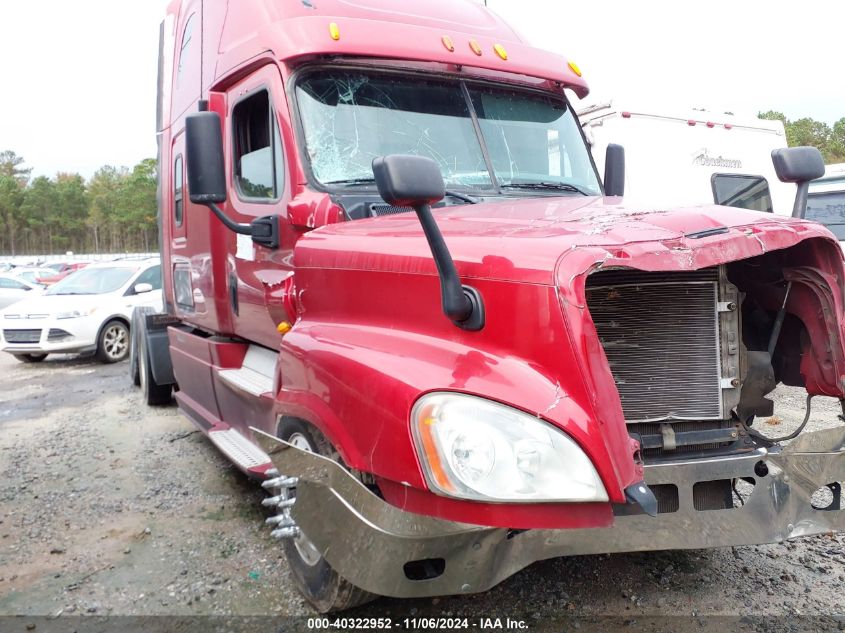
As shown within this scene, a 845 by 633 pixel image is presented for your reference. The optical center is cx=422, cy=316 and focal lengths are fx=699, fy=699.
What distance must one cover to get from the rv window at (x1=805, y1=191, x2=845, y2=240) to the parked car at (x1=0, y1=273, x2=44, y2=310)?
56.4ft

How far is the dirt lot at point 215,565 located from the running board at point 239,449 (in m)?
0.45

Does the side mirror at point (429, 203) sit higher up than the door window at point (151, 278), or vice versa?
the side mirror at point (429, 203)

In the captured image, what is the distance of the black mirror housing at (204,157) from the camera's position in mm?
3426

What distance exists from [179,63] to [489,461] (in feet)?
15.8

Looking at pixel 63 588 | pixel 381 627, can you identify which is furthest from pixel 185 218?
pixel 381 627

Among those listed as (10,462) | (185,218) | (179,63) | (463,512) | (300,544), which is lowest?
(10,462)

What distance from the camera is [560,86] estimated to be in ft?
14.4

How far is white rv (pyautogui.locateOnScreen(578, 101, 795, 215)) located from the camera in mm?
8539

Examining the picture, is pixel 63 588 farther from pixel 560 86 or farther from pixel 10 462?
pixel 560 86

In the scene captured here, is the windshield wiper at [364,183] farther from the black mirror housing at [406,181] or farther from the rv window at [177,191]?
the rv window at [177,191]

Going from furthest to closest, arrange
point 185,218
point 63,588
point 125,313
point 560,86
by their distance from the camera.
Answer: point 125,313
point 185,218
point 560,86
point 63,588

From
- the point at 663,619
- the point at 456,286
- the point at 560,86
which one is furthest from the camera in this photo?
the point at 560,86

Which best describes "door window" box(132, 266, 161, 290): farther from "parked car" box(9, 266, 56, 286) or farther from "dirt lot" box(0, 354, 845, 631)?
"parked car" box(9, 266, 56, 286)

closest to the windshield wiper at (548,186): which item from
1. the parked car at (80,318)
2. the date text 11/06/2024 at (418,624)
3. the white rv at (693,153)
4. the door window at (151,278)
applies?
the date text 11/06/2024 at (418,624)
